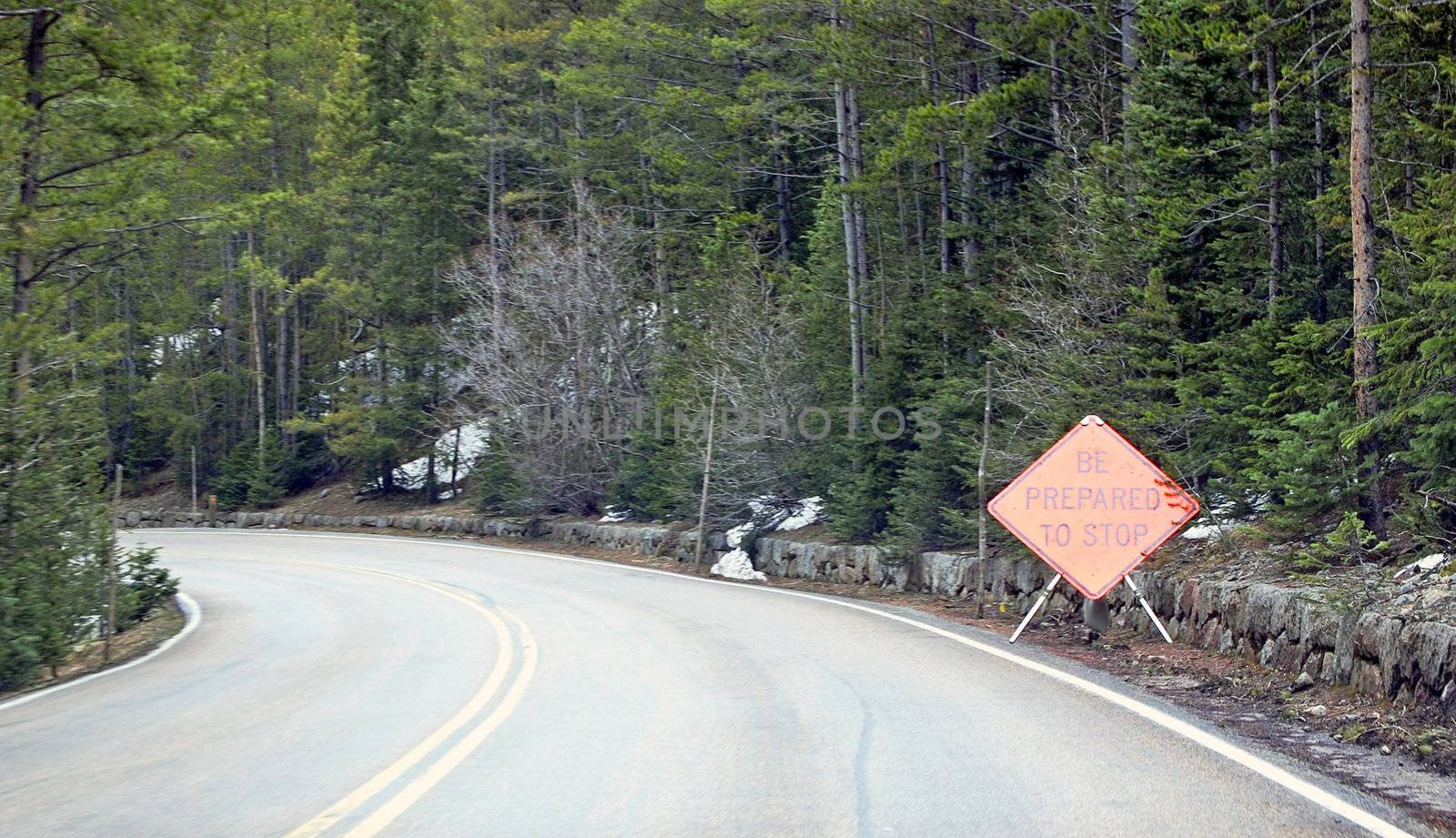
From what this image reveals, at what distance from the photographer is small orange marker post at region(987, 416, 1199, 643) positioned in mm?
12484

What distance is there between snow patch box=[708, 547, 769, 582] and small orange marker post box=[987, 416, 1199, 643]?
1148cm

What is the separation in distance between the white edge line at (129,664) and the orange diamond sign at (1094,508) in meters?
9.19

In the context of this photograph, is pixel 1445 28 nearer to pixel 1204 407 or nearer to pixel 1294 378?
pixel 1294 378

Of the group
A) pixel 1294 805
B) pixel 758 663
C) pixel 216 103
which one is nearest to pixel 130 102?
pixel 216 103

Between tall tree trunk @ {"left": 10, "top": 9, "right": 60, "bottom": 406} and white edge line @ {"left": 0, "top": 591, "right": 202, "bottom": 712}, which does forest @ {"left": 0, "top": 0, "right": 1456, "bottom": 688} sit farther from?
white edge line @ {"left": 0, "top": 591, "right": 202, "bottom": 712}

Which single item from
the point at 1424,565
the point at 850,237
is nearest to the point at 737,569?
the point at 850,237

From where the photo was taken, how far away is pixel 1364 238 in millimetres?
Answer: 11578

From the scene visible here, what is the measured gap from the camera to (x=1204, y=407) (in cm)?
1403

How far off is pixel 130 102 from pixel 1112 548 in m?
14.2

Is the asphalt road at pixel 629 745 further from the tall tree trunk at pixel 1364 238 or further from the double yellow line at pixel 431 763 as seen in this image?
the tall tree trunk at pixel 1364 238

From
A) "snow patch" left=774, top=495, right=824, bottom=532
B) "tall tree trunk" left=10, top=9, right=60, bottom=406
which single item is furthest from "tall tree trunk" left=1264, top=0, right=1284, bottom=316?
"tall tree trunk" left=10, top=9, right=60, bottom=406

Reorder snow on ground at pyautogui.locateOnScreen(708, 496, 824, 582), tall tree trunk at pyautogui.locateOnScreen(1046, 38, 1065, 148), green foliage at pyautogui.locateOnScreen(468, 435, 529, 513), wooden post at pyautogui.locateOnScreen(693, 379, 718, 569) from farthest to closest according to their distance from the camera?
green foliage at pyautogui.locateOnScreen(468, 435, 529, 513)
snow on ground at pyautogui.locateOnScreen(708, 496, 824, 582)
wooden post at pyautogui.locateOnScreen(693, 379, 718, 569)
tall tree trunk at pyautogui.locateOnScreen(1046, 38, 1065, 148)

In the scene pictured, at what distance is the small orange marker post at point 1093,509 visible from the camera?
41.0ft

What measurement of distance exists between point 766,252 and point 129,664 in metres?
27.6
